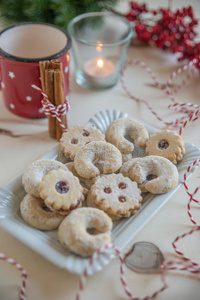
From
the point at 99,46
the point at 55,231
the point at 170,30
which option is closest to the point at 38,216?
the point at 55,231

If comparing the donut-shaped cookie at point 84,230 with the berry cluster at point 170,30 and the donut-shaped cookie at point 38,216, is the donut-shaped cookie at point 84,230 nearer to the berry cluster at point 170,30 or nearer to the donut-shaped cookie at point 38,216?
the donut-shaped cookie at point 38,216

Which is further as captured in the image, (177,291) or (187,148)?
(187,148)

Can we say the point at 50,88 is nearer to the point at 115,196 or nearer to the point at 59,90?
the point at 59,90

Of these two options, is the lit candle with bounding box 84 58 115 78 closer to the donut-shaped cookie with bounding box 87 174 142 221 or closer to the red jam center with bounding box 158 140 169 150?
the red jam center with bounding box 158 140 169 150

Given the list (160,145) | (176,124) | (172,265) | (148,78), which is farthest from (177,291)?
(148,78)

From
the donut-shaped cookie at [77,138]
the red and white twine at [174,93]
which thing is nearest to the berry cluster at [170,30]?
the red and white twine at [174,93]

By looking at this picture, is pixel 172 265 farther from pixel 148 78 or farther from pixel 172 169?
pixel 148 78

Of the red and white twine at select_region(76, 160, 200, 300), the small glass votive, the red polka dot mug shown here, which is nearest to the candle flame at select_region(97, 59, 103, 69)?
the small glass votive
